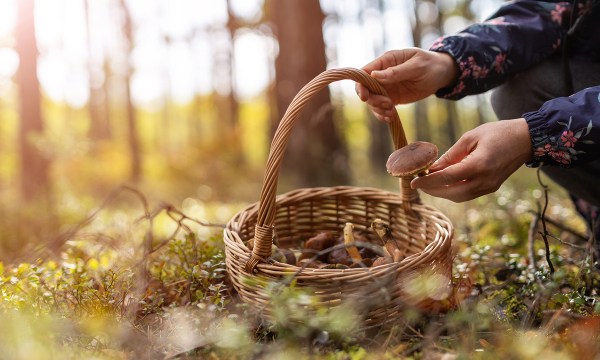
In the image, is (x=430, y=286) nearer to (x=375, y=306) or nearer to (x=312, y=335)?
(x=375, y=306)

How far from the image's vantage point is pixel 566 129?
1529 millimetres

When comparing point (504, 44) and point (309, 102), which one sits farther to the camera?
point (309, 102)

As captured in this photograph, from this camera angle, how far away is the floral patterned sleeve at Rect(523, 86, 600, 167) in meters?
1.52

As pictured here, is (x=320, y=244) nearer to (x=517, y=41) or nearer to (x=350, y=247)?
(x=350, y=247)

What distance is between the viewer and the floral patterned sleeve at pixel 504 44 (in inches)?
79.2

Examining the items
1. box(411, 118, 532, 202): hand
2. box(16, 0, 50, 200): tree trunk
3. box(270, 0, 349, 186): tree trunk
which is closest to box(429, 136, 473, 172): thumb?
box(411, 118, 532, 202): hand

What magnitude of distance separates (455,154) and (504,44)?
2.76ft

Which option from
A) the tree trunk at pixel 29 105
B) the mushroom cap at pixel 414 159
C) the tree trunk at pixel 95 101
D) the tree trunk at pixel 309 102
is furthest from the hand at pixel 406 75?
the tree trunk at pixel 95 101

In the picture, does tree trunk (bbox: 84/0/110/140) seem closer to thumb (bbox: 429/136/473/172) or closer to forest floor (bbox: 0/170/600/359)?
forest floor (bbox: 0/170/600/359)

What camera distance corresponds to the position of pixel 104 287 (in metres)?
1.64

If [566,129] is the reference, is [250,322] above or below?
below

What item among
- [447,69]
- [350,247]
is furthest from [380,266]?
[447,69]

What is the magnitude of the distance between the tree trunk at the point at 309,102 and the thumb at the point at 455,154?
12.3ft

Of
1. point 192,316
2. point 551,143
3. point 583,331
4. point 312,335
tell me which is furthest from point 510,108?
point 192,316
